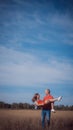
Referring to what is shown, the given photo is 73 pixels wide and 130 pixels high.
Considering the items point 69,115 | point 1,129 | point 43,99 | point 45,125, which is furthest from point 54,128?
point 69,115

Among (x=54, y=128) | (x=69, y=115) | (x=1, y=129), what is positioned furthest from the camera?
(x=69, y=115)

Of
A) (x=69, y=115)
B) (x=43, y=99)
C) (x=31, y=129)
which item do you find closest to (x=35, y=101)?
(x=43, y=99)

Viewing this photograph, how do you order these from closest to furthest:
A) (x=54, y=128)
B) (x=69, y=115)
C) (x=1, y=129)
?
(x=1, y=129) < (x=54, y=128) < (x=69, y=115)

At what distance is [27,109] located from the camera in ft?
32.2

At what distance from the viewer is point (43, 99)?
5.84m

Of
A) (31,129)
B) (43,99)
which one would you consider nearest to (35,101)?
(43,99)

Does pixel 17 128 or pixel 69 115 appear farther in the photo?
pixel 69 115

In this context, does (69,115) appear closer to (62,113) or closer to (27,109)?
(62,113)

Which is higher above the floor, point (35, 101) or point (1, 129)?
point (35, 101)

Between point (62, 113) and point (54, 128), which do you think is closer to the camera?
point (54, 128)

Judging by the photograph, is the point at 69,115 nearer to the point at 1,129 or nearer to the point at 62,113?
the point at 62,113

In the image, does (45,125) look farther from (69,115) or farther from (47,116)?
(69,115)

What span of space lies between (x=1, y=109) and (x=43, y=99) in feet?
13.2

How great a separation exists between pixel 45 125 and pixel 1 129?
0.91 meters
